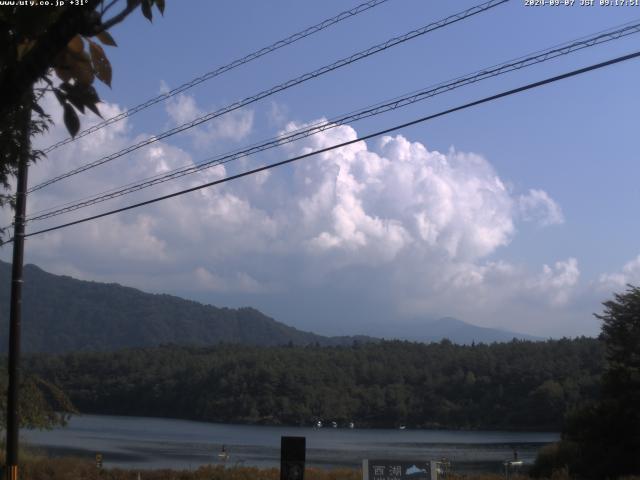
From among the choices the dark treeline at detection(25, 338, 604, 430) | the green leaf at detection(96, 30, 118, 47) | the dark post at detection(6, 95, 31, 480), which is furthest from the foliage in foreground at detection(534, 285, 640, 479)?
the green leaf at detection(96, 30, 118, 47)

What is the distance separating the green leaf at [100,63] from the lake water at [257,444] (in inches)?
1153

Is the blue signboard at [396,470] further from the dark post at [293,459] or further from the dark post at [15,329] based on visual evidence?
the dark post at [15,329]

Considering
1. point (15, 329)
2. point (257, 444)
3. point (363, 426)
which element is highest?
point (15, 329)

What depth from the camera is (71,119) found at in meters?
4.23

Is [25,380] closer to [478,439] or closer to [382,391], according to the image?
[478,439]

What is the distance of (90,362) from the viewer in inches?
2817

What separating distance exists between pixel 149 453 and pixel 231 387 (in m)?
29.2

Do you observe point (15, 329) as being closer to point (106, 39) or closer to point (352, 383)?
point (106, 39)

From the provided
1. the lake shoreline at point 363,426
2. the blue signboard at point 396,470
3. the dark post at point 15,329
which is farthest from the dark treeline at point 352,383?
the dark post at point 15,329

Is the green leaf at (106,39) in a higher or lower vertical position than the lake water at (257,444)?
higher

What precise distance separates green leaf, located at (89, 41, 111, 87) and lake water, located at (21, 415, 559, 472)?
96.1 ft

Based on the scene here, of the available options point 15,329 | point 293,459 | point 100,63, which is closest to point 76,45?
point 100,63

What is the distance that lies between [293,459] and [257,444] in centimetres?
4155

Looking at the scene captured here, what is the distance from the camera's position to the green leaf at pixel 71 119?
13.8 ft
